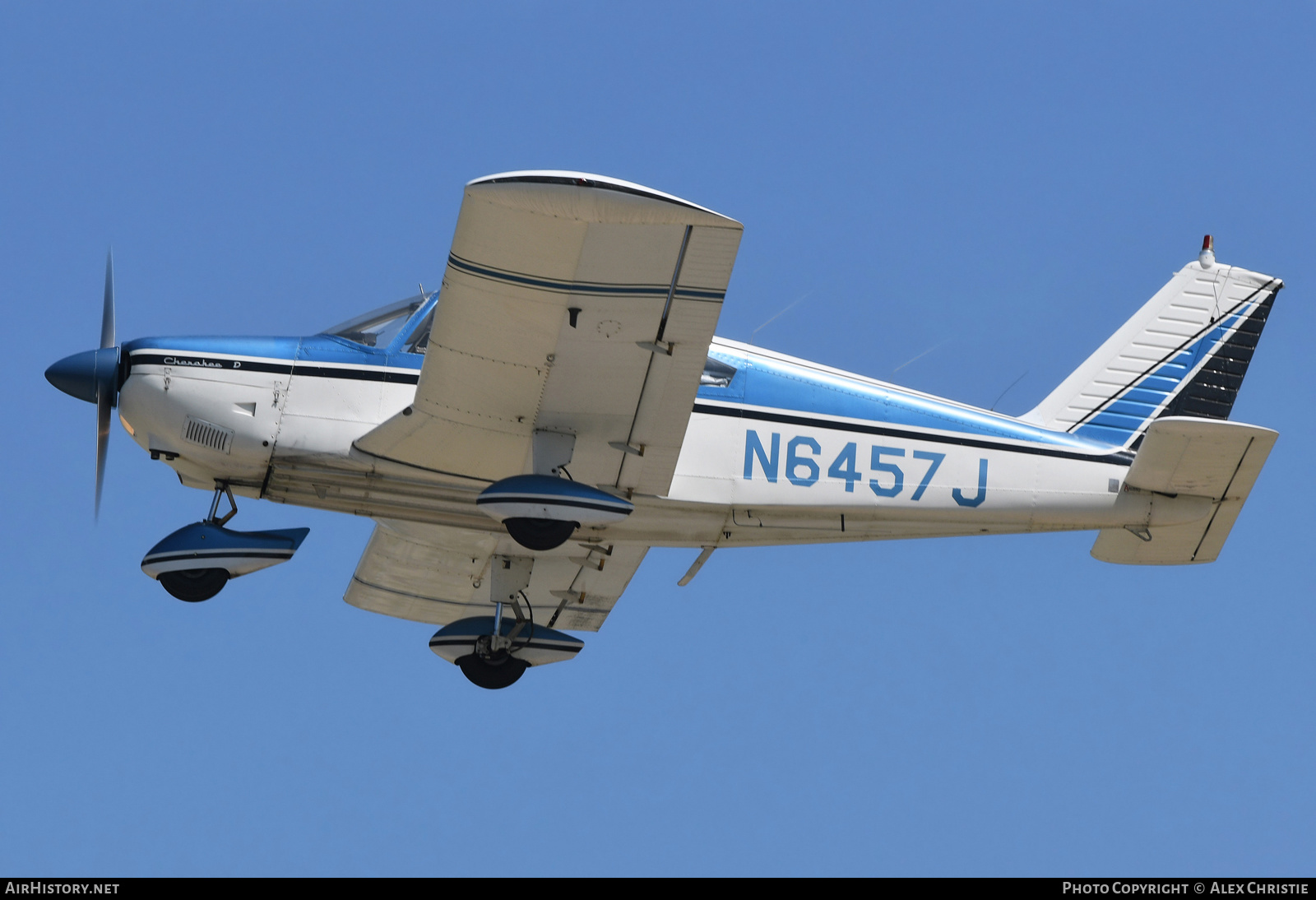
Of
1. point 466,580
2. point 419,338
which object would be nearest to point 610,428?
point 419,338

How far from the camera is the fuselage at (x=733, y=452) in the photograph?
10320mm

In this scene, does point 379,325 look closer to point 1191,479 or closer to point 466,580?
point 466,580

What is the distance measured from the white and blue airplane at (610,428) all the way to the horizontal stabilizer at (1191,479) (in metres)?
0.02

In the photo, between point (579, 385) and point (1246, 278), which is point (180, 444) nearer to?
point (579, 385)

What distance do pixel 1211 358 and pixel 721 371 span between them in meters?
4.42

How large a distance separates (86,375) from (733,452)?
15.2 feet

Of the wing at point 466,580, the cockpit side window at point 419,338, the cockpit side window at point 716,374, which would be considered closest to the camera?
the cockpit side window at point 419,338

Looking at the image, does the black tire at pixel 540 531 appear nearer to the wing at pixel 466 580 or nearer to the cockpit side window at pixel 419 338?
the cockpit side window at pixel 419 338

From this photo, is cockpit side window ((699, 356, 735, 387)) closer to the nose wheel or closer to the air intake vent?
the nose wheel

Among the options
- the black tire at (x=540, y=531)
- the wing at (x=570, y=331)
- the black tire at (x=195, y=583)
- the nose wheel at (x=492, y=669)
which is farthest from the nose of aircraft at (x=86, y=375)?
the nose wheel at (x=492, y=669)

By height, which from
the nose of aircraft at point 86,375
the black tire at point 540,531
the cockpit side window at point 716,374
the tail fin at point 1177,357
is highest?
the tail fin at point 1177,357

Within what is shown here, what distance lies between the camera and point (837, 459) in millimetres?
10883

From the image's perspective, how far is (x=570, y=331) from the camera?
9.41 m

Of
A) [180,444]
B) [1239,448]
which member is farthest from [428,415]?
[1239,448]
